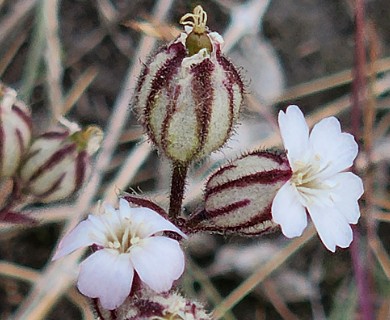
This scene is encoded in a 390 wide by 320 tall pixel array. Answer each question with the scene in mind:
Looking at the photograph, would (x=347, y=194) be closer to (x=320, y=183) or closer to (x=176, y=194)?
(x=320, y=183)

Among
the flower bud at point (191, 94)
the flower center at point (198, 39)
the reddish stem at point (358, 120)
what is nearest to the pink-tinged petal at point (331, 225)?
the flower bud at point (191, 94)

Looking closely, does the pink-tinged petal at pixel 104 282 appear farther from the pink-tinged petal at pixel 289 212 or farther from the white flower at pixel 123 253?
the pink-tinged petal at pixel 289 212

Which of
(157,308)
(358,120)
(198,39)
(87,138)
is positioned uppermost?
(198,39)

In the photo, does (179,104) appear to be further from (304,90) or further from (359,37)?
(304,90)

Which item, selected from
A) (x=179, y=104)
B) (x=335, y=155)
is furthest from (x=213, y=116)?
(x=335, y=155)

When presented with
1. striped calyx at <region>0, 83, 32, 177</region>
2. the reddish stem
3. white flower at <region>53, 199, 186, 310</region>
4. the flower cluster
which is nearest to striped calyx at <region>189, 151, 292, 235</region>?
the flower cluster

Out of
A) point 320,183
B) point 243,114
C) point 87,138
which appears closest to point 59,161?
point 87,138
